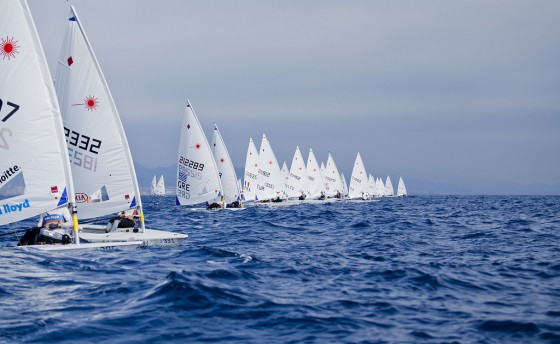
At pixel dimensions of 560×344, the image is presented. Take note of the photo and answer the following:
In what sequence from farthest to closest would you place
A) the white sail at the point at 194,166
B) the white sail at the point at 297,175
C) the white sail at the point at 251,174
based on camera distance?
the white sail at the point at 297,175, the white sail at the point at 251,174, the white sail at the point at 194,166

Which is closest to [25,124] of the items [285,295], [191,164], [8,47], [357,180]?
[8,47]

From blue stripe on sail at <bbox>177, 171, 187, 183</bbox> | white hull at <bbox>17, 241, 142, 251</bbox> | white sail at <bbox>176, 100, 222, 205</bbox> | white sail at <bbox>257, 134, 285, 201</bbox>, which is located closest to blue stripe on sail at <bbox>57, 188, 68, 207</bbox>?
white hull at <bbox>17, 241, 142, 251</bbox>

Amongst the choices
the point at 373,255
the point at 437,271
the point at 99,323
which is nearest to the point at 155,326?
the point at 99,323

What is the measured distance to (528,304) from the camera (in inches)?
408

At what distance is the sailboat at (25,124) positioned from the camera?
15078 millimetres

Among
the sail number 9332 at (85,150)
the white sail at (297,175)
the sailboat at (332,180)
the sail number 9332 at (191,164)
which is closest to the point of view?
the sail number 9332 at (85,150)

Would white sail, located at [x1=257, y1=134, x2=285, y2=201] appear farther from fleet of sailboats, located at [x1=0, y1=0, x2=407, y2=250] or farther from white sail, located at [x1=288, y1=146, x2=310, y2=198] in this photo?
fleet of sailboats, located at [x1=0, y1=0, x2=407, y2=250]

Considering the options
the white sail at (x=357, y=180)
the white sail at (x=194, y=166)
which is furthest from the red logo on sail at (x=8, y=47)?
the white sail at (x=357, y=180)

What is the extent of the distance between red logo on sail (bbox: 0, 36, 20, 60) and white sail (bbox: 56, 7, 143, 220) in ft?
15.5

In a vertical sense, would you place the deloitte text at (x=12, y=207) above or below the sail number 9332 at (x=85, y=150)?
below

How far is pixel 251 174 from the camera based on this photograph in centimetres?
5931

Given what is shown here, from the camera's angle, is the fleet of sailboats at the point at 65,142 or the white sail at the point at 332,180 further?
the white sail at the point at 332,180

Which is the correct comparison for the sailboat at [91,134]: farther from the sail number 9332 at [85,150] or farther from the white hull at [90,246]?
the white hull at [90,246]

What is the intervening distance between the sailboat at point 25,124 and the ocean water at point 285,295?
1618 mm
